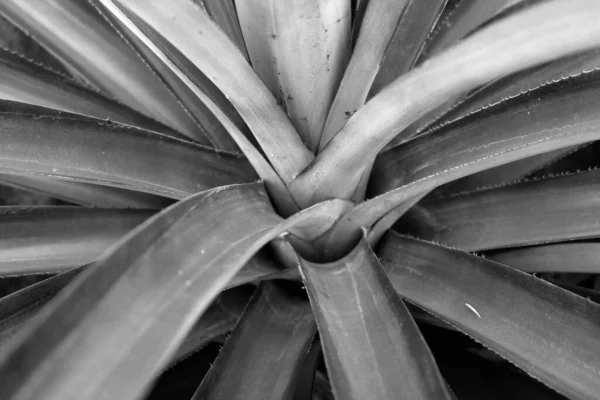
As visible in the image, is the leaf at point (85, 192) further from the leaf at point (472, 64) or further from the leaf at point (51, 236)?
the leaf at point (472, 64)

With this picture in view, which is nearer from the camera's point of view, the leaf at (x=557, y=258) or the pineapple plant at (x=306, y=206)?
the pineapple plant at (x=306, y=206)

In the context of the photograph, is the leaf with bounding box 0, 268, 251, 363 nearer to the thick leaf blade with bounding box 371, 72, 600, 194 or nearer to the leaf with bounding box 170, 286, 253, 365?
the leaf with bounding box 170, 286, 253, 365

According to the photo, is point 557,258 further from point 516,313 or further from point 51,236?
point 51,236

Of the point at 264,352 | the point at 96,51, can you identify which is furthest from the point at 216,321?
the point at 96,51

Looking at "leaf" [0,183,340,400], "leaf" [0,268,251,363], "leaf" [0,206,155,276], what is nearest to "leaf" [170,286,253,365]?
"leaf" [0,268,251,363]

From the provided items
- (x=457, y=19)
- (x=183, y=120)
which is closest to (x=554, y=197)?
(x=457, y=19)

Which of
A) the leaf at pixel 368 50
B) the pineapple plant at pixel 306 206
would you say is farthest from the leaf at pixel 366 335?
the leaf at pixel 368 50
